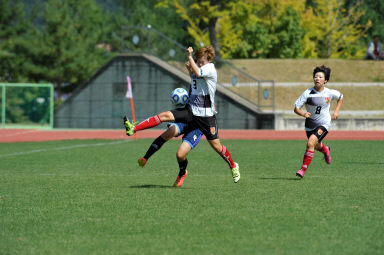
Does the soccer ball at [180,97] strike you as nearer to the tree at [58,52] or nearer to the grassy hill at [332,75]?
the grassy hill at [332,75]

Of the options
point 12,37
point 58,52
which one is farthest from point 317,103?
point 12,37

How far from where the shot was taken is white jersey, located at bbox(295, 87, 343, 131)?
39.8ft

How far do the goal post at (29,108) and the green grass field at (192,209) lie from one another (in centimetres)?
2048

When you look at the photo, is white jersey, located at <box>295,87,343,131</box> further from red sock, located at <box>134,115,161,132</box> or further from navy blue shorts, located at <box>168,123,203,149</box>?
red sock, located at <box>134,115,161,132</box>

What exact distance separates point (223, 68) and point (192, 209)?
26641mm

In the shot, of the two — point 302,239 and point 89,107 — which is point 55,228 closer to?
point 302,239

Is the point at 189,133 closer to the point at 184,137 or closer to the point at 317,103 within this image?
the point at 184,137

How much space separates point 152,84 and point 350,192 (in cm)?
2515

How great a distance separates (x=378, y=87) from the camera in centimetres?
3916

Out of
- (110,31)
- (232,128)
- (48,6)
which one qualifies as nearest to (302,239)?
(232,128)

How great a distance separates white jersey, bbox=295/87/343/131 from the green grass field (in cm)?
92

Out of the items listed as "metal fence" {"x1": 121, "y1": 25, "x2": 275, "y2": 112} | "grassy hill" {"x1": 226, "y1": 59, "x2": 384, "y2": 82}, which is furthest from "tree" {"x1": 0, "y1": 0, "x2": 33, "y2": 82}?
"metal fence" {"x1": 121, "y1": 25, "x2": 275, "y2": 112}

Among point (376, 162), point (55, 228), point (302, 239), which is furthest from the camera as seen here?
point (376, 162)

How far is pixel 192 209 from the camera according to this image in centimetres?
836
